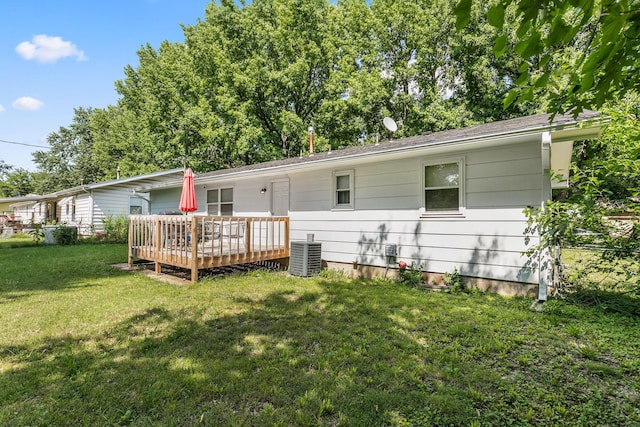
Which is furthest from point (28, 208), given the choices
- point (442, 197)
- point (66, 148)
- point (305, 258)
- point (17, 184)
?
point (442, 197)

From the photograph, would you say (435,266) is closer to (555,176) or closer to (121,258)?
(555,176)

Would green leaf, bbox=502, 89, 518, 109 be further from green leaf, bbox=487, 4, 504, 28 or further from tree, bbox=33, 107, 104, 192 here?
tree, bbox=33, 107, 104, 192

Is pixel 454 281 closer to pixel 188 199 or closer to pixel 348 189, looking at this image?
pixel 348 189

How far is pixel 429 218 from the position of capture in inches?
240

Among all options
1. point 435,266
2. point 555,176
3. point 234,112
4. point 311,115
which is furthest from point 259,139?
point 555,176

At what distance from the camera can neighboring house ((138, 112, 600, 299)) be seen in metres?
4.98

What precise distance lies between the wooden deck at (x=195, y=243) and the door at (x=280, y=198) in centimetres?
61

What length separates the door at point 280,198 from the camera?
870 centimetres

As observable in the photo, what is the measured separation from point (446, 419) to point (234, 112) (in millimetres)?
17997

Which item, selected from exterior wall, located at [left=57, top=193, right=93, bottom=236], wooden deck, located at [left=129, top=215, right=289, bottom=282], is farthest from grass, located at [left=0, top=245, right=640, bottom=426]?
exterior wall, located at [left=57, top=193, right=93, bottom=236]

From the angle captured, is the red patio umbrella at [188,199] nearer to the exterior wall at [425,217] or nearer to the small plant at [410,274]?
the exterior wall at [425,217]

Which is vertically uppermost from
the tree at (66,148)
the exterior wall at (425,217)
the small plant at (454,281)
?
the tree at (66,148)

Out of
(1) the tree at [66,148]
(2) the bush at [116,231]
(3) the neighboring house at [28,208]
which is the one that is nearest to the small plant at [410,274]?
(2) the bush at [116,231]

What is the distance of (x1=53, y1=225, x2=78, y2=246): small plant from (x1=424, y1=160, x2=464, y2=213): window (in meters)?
15.6
